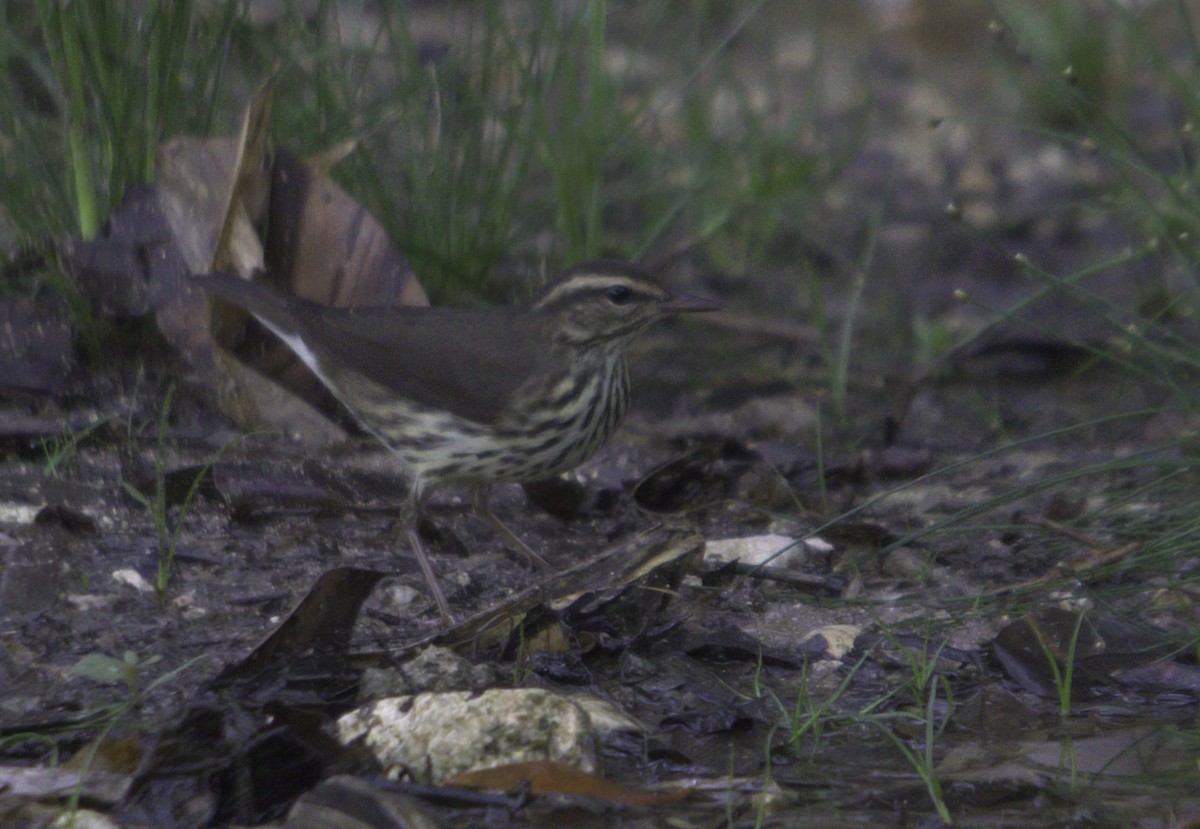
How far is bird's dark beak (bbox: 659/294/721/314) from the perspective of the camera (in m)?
5.26

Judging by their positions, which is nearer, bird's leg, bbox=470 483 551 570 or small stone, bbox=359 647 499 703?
small stone, bbox=359 647 499 703

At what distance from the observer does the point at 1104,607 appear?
4023 millimetres

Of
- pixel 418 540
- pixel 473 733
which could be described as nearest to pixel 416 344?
pixel 418 540

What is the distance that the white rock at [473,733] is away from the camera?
3.29 metres

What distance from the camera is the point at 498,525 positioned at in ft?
16.9

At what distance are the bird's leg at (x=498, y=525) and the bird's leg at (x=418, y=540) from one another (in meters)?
0.23

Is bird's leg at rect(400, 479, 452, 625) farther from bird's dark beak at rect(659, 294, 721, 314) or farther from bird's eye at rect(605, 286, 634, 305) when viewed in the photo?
bird's dark beak at rect(659, 294, 721, 314)

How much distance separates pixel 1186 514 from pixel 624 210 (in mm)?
4231

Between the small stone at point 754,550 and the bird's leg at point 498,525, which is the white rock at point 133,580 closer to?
the bird's leg at point 498,525

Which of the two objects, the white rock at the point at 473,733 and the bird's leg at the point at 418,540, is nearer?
the white rock at the point at 473,733

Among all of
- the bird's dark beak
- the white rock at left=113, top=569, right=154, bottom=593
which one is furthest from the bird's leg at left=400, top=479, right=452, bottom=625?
the bird's dark beak

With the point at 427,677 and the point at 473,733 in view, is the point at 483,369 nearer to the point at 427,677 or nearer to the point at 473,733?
the point at 427,677

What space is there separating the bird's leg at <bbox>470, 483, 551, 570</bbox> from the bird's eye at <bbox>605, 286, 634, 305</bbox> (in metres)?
0.78

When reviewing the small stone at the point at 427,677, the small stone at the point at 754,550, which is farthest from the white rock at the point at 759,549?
the small stone at the point at 427,677
